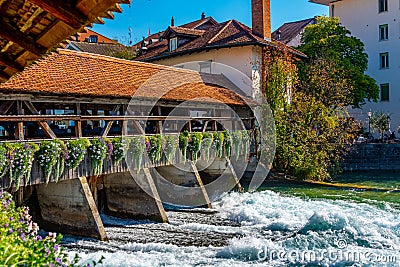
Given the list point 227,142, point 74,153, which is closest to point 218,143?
point 227,142

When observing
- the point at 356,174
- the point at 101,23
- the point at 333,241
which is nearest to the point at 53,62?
the point at 333,241

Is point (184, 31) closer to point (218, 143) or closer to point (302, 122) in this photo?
point (302, 122)

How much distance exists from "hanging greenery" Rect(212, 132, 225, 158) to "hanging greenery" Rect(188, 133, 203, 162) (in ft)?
3.91

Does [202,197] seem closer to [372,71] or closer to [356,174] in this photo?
[356,174]

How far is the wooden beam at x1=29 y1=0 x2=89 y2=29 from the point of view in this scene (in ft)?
8.18

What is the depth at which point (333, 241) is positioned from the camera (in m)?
10.4

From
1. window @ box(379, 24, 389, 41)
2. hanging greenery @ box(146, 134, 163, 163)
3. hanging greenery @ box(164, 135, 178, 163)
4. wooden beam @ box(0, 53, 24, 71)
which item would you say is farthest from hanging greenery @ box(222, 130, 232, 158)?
window @ box(379, 24, 389, 41)

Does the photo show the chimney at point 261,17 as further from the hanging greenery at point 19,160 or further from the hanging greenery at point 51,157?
the hanging greenery at point 19,160

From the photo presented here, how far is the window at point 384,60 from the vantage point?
→ 3052 centimetres

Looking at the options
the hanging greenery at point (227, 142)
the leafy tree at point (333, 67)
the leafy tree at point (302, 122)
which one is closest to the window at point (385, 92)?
the leafy tree at point (333, 67)

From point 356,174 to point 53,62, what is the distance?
611 inches

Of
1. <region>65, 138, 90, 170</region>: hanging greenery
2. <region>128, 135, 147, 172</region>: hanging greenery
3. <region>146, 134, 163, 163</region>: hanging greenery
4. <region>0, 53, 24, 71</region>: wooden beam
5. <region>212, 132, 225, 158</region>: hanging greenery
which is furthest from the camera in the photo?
<region>212, 132, 225, 158</region>: hanging greenery

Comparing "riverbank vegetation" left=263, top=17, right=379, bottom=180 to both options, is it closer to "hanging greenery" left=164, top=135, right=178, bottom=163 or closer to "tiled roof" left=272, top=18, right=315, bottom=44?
"hanging greenery" left=164, top=135, right=178, bottom=163

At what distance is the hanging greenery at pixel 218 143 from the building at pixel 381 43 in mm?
17792
